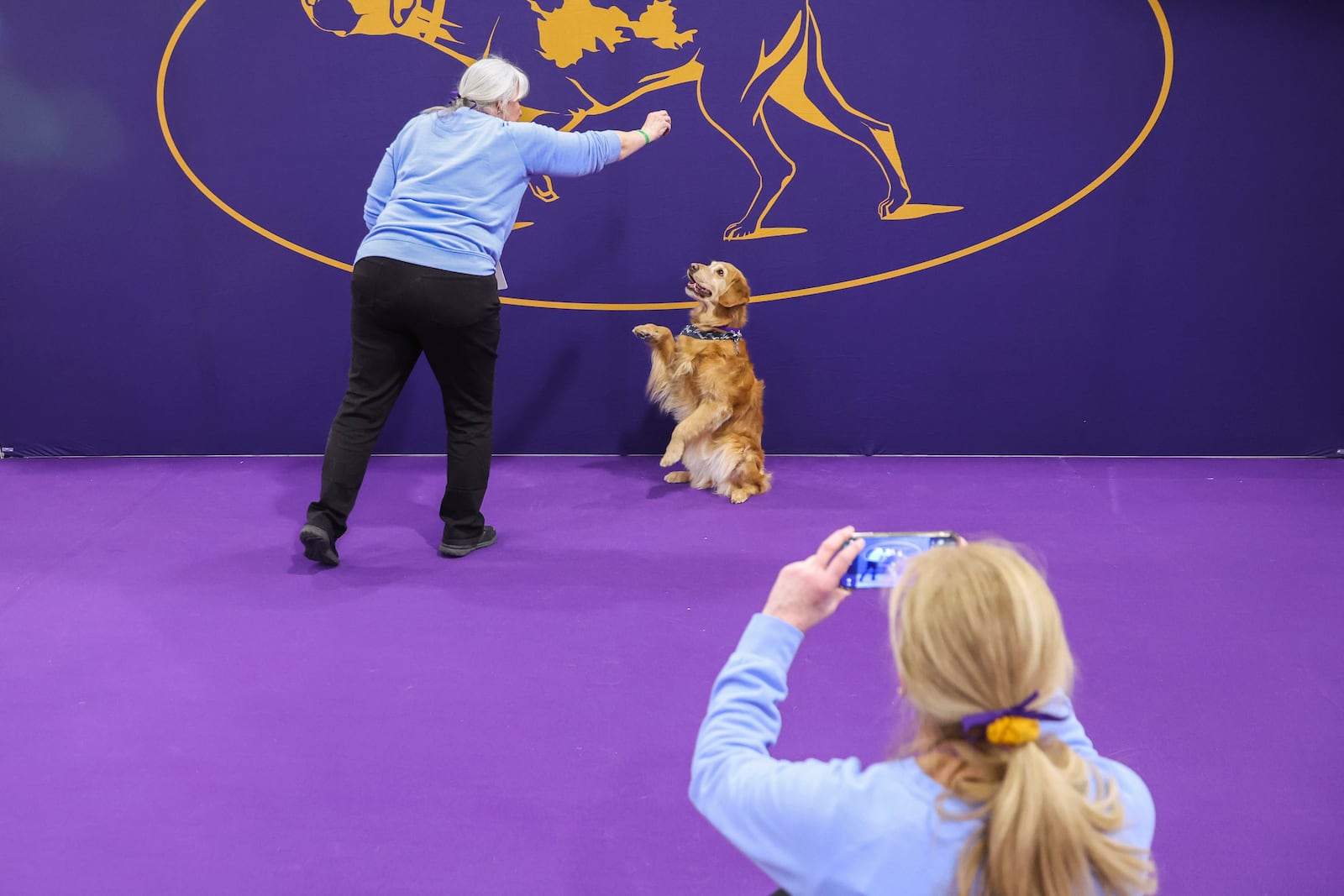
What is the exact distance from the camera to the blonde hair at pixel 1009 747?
0.79 metres

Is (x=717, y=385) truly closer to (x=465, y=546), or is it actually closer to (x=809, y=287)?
(x=809, y=287)

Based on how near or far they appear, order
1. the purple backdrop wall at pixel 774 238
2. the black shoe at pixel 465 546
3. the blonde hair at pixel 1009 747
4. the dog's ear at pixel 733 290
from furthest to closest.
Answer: the purple backdrop wall at pixel 774 238
the dog's ear at pixel 733 290
the black shoe at pixel 465 546
the blonde hair at pixel 1009 747

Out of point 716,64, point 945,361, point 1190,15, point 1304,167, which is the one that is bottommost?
point 945,361

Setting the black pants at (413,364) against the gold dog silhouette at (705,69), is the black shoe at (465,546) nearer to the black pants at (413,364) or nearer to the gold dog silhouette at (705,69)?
the black pants at (413,364)

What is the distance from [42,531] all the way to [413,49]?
205 centimetres

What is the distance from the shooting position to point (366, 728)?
2.01m

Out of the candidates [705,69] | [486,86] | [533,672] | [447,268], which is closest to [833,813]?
[533,672]

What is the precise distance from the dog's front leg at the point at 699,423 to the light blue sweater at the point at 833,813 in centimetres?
231

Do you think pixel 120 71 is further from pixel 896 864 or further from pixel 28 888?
pixel 896 864

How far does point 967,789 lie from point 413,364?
2.27m

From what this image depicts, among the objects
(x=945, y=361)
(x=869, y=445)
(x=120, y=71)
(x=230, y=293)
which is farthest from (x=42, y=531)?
(x=945, y=361)

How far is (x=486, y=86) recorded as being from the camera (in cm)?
269

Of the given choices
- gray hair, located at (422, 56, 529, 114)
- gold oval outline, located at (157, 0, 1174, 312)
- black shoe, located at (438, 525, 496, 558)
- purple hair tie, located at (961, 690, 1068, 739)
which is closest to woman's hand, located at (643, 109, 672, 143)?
gray hair, located at (422, 56, 529, 114)

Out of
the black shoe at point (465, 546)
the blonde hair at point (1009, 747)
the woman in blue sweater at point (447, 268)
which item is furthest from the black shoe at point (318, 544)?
the blonde hair at point (1009, 747)
